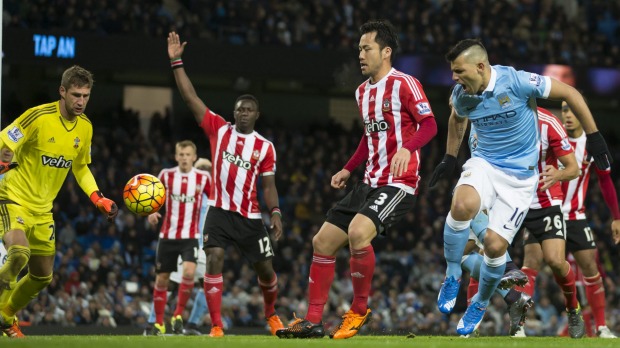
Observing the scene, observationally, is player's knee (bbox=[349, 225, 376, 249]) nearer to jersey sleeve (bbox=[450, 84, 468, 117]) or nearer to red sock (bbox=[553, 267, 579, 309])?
jersey sleeve (bbox=[450, 84, 468, 117])

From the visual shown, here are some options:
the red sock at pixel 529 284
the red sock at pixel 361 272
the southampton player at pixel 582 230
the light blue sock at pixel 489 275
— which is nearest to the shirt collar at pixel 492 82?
the light blue sock at pixel 489 275

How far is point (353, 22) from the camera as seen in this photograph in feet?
79.8

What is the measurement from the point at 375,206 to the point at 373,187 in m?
0.28

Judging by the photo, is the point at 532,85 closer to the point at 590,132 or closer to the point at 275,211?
the point at 590,132

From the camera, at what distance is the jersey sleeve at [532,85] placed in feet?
25.4

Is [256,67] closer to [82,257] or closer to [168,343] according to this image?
[82,257]

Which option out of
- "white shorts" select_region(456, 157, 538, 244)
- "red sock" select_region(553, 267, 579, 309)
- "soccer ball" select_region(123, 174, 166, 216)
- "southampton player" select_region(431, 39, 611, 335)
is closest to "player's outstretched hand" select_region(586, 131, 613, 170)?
"southampton player" select_region(431, 39, 611, 335)

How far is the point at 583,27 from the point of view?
27.1 meters

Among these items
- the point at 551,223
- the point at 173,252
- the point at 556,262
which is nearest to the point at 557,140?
the point at 551,223

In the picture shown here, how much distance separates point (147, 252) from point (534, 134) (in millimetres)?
12173

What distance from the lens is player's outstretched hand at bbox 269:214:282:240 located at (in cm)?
1015

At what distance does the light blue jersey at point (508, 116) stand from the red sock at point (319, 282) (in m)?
1.52

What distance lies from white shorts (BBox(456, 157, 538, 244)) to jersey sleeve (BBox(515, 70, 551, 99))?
25.1 inches

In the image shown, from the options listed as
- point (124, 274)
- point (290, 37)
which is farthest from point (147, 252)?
point (290, 37)
